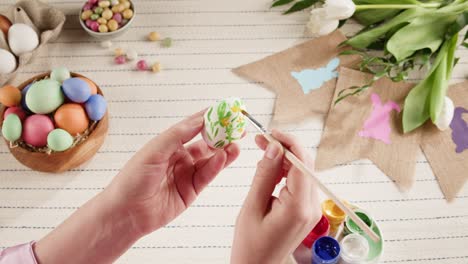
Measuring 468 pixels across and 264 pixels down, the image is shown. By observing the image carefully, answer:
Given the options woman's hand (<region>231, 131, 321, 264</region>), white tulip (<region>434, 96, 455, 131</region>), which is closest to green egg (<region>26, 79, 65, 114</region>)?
woman's hand (<region>231, 131, 321, 264</region>)

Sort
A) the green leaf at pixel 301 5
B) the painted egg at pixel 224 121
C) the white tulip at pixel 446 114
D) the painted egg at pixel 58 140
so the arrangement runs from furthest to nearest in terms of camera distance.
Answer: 1. the green leaf at pixel 301 5
2. the white tulip at pixel 446 114
3. the painted egg at pixel 58 140
4. the painted egg at pixel 224 121

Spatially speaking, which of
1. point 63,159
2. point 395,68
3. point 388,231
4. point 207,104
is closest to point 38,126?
point 63,159

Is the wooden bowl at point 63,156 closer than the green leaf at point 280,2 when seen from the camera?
Yes

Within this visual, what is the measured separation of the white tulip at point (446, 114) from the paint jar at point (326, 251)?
458 mm

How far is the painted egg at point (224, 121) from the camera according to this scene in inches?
31.0

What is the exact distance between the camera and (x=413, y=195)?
3.70 ft

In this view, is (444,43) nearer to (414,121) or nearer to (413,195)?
(414,121)

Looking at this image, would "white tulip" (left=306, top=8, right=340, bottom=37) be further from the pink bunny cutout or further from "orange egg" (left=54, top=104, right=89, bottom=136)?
"orange egg" (left=54, top=104, right=89, bottom=136)

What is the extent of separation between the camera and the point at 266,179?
67 centimetres

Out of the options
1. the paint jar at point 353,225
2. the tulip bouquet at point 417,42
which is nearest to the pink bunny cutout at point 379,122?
the tulip bouquet at point 417,42

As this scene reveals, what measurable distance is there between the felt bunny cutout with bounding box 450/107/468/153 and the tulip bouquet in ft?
0.11

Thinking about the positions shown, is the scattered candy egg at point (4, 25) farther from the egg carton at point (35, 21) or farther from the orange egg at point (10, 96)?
the orange egg at point (10, 96)

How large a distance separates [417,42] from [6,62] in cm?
103

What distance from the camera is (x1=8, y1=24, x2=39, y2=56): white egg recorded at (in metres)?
1.22
